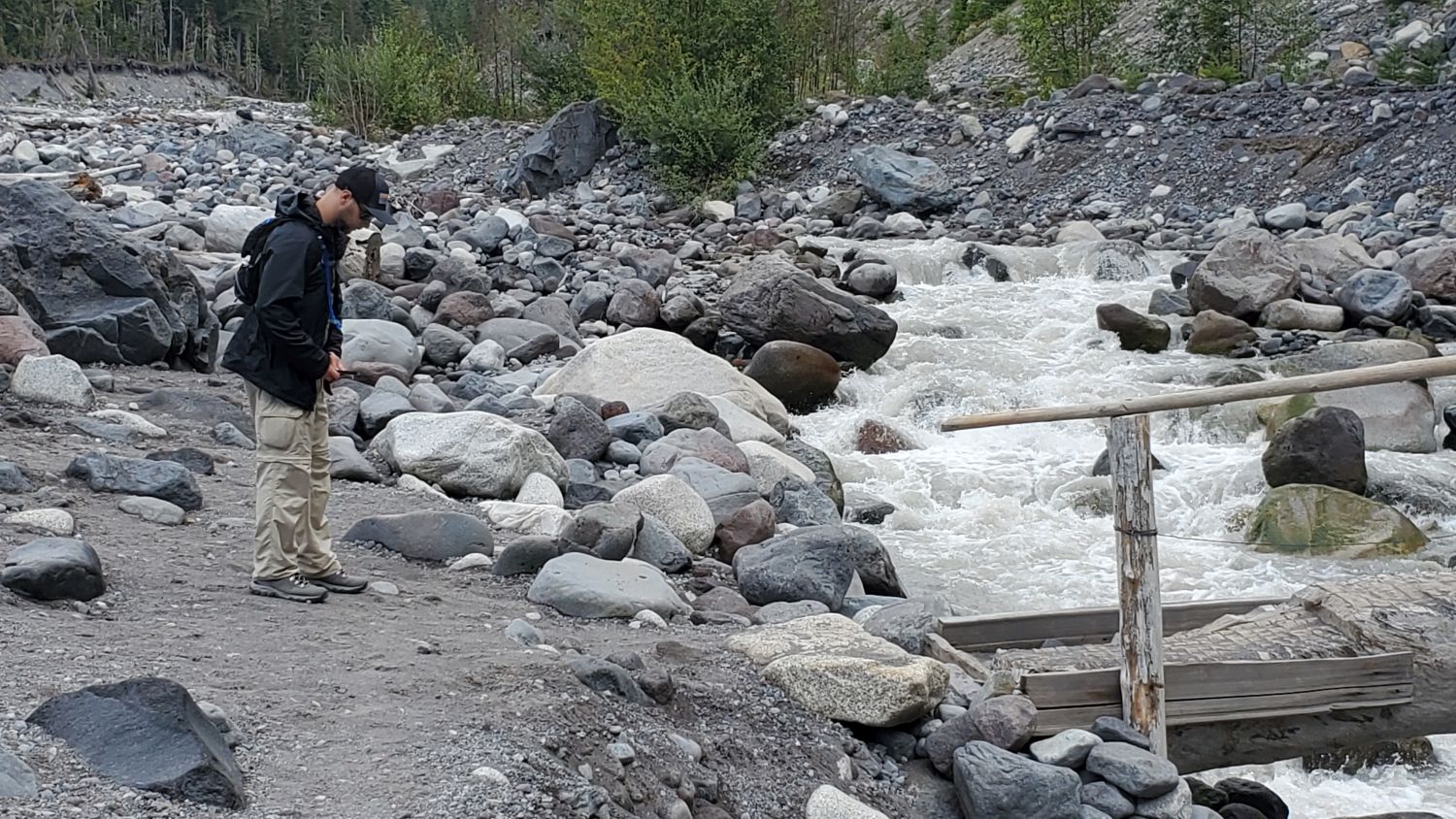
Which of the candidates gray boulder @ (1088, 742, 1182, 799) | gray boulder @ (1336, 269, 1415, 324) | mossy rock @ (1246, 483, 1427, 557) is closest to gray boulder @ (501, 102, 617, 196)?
gray boulder @ (1336, 269, 1415, 324)

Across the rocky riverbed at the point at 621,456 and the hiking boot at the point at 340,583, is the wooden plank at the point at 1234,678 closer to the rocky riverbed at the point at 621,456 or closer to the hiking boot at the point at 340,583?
the rocky riverbed at the point at 621,456

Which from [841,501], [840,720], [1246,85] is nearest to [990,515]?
[841,501]

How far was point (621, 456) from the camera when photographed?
28.9 ft

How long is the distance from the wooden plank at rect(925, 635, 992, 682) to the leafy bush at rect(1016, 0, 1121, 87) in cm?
2116

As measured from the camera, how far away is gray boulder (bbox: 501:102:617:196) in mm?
22094

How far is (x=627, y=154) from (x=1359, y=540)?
16.0 metres

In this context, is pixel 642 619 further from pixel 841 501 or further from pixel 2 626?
pixel 841 501

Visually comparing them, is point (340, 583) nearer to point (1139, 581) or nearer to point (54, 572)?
point (54, 572)

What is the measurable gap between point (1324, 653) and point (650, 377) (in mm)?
6067

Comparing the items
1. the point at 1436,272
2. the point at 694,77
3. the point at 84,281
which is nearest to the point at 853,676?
the point at 84,281

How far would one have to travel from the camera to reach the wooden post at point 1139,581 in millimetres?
4859

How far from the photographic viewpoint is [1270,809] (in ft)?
17.0

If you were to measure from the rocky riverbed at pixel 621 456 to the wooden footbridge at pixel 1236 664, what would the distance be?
0.38 meters

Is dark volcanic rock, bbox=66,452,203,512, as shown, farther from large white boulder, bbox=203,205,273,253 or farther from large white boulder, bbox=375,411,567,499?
large white boulder, bbox=203,205,273,253
